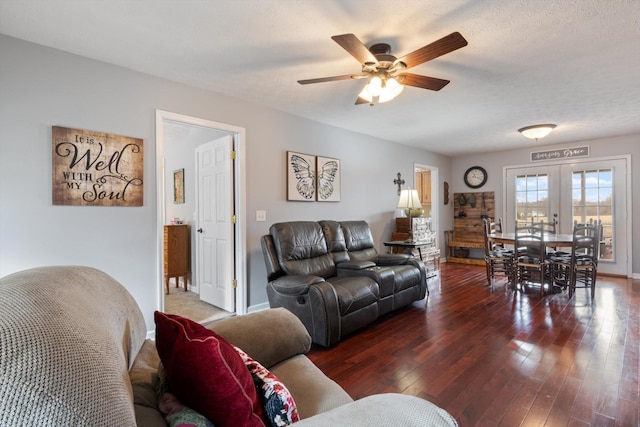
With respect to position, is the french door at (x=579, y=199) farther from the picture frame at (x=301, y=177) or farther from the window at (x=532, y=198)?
the picture frame at (x=301, y=177)

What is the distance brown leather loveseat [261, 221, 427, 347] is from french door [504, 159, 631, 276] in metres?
4.03

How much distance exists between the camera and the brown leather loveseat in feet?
8.81

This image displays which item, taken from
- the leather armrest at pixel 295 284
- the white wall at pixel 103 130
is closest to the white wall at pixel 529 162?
the white wall at pixel 103 130

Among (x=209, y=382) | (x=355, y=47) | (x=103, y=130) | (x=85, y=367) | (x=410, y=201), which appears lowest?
(x=209, y=382)

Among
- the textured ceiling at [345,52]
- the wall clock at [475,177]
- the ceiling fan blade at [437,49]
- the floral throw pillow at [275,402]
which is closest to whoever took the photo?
the floral throw pillow at [275,402]

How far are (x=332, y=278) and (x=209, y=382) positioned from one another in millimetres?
2632

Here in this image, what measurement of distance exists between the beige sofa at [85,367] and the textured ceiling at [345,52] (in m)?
1.83

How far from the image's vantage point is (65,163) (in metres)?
2.41

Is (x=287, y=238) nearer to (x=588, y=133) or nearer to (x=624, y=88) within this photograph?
(x=624, y=88)

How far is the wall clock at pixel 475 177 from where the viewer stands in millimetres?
6879

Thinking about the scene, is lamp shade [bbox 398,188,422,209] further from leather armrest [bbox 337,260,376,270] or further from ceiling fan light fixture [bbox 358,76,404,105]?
ceiling fan light fixture [bbox 358,76,404,105]

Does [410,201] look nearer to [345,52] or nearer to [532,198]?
[345,52]

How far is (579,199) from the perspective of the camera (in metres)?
5.78

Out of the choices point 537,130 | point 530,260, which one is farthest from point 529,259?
point 537,130
